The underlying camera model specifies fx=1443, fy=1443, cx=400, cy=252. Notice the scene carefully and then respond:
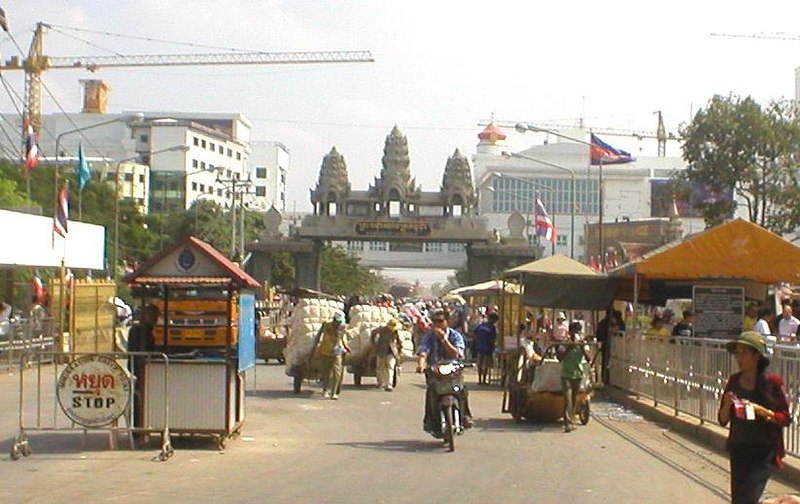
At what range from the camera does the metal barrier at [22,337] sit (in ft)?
107

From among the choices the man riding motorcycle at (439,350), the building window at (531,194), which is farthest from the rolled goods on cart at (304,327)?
the building window at (531,194)

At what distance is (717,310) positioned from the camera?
25234 millimetres

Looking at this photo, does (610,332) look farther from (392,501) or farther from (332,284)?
(332,284)

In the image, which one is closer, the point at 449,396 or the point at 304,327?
the point at 449,396

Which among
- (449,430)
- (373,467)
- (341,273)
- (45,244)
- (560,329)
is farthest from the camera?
(341,273)

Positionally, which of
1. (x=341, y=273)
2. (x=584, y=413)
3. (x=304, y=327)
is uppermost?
(x=341, y=273)

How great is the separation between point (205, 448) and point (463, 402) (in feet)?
10.4

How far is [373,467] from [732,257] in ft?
39.0

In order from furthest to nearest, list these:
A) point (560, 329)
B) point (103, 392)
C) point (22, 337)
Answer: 1. point (22, 337)
2. point (560, 329)
3. point (103, 392)

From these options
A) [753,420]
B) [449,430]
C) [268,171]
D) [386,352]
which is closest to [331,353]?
[386,352]

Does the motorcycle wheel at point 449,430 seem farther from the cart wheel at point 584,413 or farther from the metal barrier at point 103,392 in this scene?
the cart wheel at point 584,413

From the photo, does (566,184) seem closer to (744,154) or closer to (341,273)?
(341,273)

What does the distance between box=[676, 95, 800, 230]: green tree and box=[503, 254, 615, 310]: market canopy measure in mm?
20012

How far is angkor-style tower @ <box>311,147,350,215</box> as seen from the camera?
257 ft
